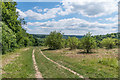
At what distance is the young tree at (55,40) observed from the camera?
4869 centimetres

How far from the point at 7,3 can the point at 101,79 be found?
34802mm

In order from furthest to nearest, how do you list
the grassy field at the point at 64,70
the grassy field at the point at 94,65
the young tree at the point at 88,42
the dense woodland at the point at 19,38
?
the young tree at the point at 88,42 → the dense woodland at the point at 19,38 → the grassy field at the point at 94,65 → the grassy field at the point at 64,70

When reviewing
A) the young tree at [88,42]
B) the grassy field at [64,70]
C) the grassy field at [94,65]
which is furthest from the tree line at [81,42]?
the grassy field at [64,70]

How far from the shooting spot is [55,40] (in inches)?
1905

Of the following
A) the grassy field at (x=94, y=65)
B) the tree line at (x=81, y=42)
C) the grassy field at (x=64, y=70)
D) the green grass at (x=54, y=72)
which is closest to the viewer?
the green grass at (x=54, y=72)

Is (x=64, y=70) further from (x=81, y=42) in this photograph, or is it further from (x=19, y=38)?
(x=19, y=38)

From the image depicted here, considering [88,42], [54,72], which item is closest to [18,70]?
[54,72]

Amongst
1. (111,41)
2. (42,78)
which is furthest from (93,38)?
(42,78)

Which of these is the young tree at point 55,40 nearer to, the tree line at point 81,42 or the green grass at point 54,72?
the tree line at point 81,42

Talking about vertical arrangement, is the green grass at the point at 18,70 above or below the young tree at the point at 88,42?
below

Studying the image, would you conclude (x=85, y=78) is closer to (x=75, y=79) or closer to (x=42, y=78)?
(x=75, y=79)

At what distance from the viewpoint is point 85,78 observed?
9.38 m

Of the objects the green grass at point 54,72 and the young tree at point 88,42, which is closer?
the green grass at point 54,72

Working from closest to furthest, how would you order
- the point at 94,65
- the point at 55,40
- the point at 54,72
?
the point at 54,72, the point at 94,65, the point at 55,40
